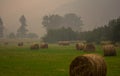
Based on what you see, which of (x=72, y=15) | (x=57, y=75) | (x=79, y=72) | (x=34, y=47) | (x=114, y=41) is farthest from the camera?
(x=72, y=15)

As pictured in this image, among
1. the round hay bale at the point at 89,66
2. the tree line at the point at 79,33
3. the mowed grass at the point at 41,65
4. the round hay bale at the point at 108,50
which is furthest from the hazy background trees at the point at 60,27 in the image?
the round hay bale at the point at 89,66

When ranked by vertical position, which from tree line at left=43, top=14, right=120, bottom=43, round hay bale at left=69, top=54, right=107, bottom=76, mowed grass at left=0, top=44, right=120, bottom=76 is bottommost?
mowed grass at left=0, top=44, right=120, bottom=76

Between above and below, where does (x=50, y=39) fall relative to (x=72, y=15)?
below

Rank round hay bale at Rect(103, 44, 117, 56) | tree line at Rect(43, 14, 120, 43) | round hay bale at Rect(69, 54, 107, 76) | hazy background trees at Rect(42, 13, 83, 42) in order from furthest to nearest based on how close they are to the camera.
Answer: hazy background trees at Rect(42, 13, 83, 42) → tree line at Rect(43, 14, 120, 43) → round hay bale at Rect(103, 44, 117, 56) → round hay bale at Rect(69, 54, 107, 76)

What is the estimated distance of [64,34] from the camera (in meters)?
85.5

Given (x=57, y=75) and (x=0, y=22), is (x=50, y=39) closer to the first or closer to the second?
(x=0, y=22)

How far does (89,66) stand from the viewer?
12.5m

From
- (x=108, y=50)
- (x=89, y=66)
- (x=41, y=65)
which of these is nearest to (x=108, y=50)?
(x=108, y=50)

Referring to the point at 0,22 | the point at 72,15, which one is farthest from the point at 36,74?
the point at 72,15

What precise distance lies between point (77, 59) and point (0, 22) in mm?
114055

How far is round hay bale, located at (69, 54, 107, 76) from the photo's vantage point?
1238 centimetres

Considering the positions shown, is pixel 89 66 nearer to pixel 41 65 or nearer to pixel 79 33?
pixel 41 65

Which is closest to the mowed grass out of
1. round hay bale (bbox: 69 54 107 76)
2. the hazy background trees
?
round hay bale (bbox: 69 54 107 76)

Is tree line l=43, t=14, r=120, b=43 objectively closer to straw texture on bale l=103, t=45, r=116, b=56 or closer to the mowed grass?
straw texture on bale l=103, t=45, r=116, b=56
